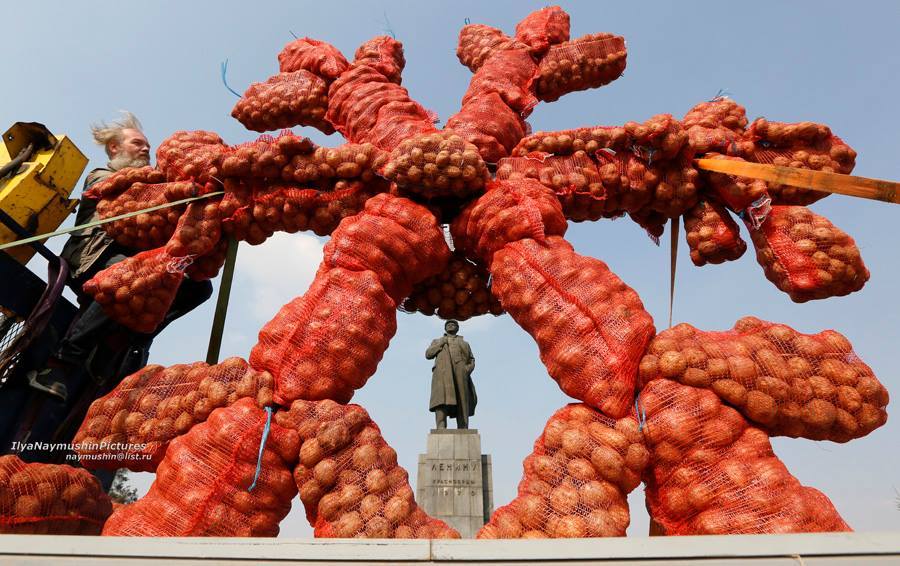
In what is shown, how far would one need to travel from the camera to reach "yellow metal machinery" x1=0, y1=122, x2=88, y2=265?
137 inches

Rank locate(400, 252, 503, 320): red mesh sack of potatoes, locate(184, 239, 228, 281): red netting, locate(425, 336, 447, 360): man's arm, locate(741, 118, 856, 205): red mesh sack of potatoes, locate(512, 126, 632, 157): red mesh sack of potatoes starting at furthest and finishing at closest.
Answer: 1. locate(425, 336, 447, 360): man's arm
2. locate(184, 239, 228, 281): red netting
3. locate(400, 252, 503, 320): red mesh sack of potatoes
4. locate(512, 126, 632, 157): red mesh sack of potatoes
5. locate(741, 118, 856, 205): red mesh sack of potatoes

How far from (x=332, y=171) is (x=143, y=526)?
6.38ft

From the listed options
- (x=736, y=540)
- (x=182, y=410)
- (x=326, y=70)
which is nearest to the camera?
(x=736, y=540)

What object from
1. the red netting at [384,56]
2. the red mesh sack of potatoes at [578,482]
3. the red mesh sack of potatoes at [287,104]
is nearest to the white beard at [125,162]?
the red mesh sack of potatoes at [287,104]

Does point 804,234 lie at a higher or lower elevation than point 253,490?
higher

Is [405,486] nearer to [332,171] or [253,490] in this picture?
[253,490]

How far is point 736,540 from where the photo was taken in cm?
150

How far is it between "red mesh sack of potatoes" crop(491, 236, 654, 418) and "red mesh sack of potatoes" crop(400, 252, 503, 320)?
761mm

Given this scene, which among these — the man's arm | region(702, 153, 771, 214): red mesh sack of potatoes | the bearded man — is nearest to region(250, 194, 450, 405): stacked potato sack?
region(702, 153, 771, 214): red mesh sack of potatoes

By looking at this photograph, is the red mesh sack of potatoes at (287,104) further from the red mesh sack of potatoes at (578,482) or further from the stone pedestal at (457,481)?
the stone pedestal at (457,481)

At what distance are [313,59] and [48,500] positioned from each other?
3.13m

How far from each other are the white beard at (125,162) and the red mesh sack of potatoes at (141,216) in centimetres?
66

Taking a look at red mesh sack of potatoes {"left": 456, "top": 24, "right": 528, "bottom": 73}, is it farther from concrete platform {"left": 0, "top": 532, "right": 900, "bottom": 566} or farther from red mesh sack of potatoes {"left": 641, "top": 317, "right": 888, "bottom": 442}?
concrete platform {"left": 0, "top": 532, "right": 900, "bottom": 566}

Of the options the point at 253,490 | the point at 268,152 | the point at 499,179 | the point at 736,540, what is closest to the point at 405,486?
the point at 253,490
